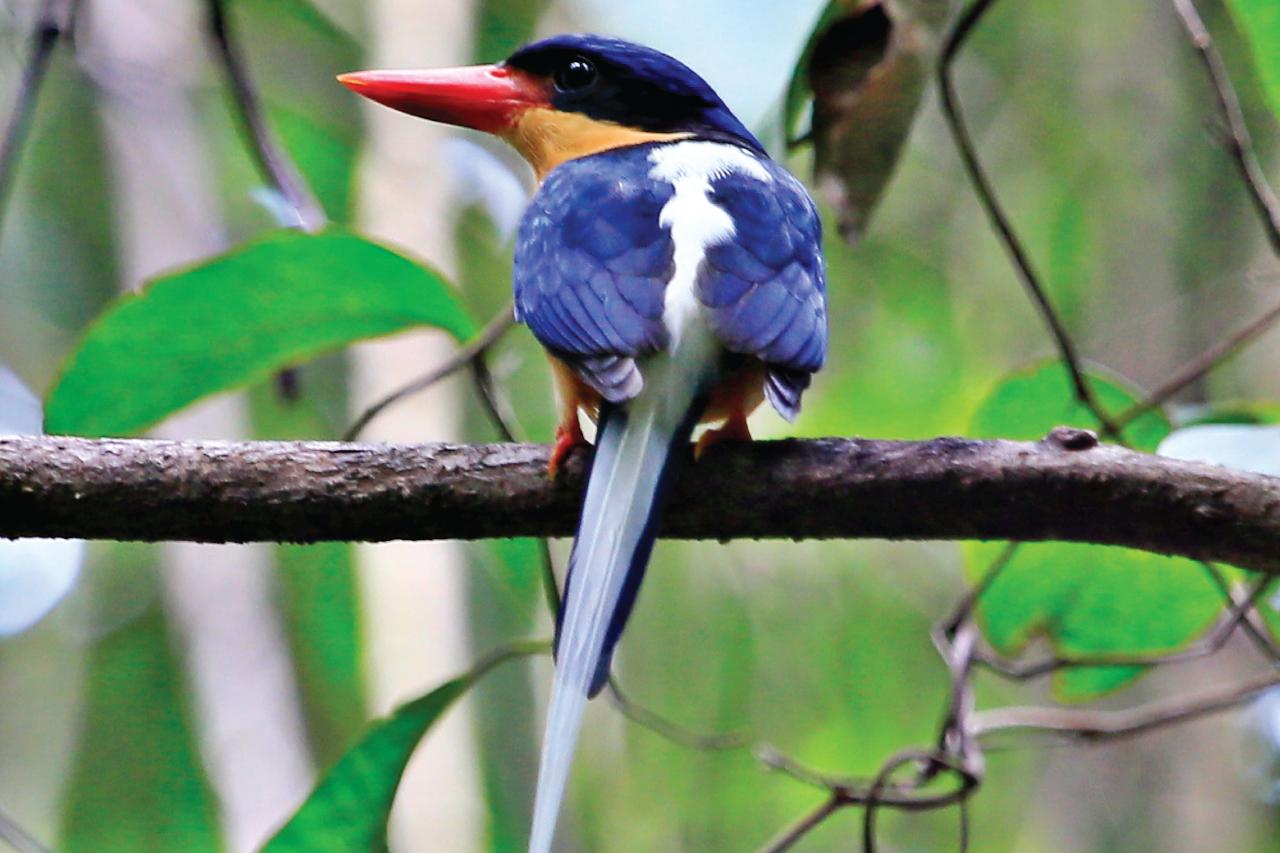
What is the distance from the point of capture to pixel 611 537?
1612 mm

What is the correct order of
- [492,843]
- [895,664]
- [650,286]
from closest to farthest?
[650,286] < [492,843] < [895,664]

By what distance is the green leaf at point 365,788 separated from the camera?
1928mm

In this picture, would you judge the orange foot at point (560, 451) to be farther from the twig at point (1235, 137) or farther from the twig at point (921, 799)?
the twig at point (1235, 137)

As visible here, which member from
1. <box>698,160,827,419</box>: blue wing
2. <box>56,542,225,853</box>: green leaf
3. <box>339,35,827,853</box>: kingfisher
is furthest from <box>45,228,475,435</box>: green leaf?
<box>56,542,225,853</box>: green leaf

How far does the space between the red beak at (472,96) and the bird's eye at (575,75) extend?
0.12 ft

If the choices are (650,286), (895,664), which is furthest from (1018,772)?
(650,286)

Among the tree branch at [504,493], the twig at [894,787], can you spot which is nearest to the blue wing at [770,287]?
the tree branch at [504,493]

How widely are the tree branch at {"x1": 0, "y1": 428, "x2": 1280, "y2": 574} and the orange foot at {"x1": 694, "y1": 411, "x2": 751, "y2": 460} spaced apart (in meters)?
0.12

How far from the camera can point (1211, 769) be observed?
3598 millimetres

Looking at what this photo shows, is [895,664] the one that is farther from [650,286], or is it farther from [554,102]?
[650,286]

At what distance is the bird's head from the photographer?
8.35 ft

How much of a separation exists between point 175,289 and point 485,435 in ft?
7.58

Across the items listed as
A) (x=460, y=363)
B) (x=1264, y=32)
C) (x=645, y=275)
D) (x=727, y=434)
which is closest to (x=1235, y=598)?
(x=1264, y=32)

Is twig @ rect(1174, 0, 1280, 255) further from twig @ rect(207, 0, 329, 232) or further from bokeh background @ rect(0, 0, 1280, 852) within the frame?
twig @ rect(207, 0, 329, 232)
